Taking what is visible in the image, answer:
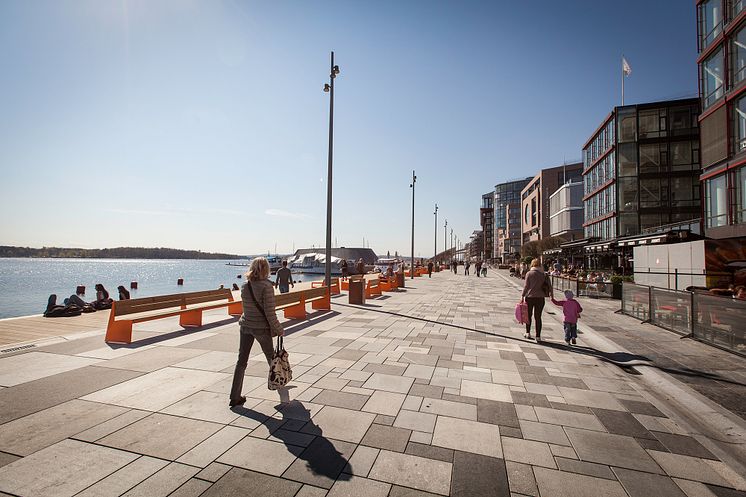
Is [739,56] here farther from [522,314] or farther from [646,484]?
[646,484]

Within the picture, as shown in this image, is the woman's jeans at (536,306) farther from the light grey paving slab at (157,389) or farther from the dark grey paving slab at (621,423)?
the light grey paving slab at (157,389)

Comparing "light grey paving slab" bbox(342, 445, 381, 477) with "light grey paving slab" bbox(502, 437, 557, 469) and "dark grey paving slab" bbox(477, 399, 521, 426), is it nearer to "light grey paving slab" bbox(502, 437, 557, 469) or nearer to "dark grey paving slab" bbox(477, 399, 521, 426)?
"light grey paving slab" bbox(502, 437, 557, 469)

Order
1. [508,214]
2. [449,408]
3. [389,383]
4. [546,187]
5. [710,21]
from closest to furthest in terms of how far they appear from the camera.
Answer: [449,408], [389,383], [710,21], [546,187], [508,214]

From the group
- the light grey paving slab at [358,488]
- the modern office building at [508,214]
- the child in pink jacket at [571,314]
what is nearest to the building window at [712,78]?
the child in pink jacket at [571,314]

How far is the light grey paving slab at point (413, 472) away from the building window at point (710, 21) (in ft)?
92.2

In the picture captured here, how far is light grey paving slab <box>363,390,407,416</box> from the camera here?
4.28m

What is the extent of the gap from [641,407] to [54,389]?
7.47 metres

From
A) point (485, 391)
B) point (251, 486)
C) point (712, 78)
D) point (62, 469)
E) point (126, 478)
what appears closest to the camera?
point (251, 486)

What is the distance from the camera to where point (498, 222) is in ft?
428

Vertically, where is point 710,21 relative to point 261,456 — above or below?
above

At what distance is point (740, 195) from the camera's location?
18281 mm

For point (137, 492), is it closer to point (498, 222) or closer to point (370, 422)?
point (370, 422)

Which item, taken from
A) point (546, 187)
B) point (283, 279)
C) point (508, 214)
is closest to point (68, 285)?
point (283, 279)

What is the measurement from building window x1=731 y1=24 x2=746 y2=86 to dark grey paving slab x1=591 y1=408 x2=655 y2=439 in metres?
22.9
